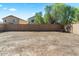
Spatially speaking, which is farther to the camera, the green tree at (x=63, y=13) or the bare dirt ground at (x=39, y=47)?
the green tree at (x=63, y=13)

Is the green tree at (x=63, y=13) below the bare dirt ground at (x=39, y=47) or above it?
above

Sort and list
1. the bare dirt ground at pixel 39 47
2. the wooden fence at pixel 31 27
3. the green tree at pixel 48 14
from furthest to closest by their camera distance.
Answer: the green tree at pixel 48 14
the wooden fence at pixel 31 27
the bare dirt ground at pixel 39 47

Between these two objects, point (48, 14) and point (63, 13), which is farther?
point (48, 14)

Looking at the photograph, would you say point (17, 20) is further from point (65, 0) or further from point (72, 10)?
point (65, 0)

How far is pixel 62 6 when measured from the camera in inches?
630

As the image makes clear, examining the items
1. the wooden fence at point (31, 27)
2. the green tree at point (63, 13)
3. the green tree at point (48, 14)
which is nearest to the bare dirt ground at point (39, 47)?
the wooden fence at point (31, 27)

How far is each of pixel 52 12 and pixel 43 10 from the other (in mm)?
1232

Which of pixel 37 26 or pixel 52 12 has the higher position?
pixel 52 12

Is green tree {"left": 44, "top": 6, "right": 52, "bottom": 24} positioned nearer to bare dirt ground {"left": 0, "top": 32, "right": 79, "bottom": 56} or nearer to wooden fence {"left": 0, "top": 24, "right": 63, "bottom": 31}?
wooden fence {"left": 0, "top": 24, "right": 63, "bottom": 31}

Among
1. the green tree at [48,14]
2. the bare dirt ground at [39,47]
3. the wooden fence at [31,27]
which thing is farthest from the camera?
the green tree at [48,14]

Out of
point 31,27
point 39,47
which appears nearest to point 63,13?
point 31,27

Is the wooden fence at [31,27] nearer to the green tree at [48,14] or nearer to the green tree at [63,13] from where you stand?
the green tree at [63,13]

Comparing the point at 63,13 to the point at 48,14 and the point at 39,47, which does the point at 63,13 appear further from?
the point at 39,47

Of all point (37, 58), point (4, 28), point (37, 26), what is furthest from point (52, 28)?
point (37, 58)
